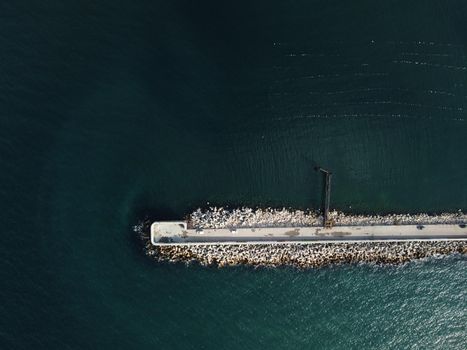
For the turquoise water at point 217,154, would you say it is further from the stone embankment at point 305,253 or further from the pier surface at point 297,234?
the pier surface at point 297,234

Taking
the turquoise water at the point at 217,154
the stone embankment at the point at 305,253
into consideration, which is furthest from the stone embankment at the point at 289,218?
the stone embankment at the point at 305,253

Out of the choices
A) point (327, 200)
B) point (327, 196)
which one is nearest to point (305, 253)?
point (327, 200)

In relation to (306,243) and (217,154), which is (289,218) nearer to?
(306,243)

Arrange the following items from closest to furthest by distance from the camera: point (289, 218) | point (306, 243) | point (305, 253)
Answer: point (306, 243) → point (305, 253) → point (289, 218)

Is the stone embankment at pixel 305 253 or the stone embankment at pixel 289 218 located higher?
the stone embankment at pixel 289 218

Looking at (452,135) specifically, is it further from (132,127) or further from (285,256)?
(132,127)

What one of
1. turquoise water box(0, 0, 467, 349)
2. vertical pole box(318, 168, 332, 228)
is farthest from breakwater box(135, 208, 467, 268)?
turquoise water box(0, 0, 467, 349)
